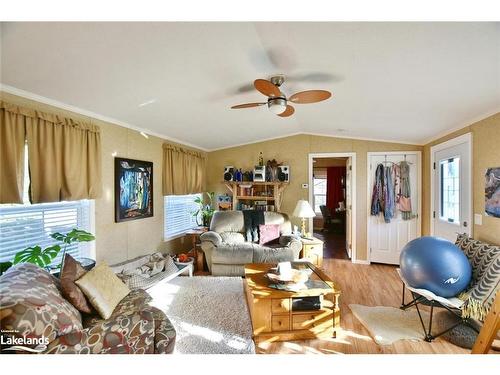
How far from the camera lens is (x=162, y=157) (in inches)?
163

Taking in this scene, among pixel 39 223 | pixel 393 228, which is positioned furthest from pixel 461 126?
pixel 39 223

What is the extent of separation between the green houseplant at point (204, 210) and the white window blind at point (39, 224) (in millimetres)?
2217

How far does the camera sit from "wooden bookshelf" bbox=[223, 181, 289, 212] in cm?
509

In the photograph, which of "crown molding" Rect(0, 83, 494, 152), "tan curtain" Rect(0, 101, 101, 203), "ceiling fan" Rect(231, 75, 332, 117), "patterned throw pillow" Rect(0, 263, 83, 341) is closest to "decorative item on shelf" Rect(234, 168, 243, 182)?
"crown molding" Rect(0, 83, 494, 152)

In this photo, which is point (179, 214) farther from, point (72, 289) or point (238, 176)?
point (72, 289)

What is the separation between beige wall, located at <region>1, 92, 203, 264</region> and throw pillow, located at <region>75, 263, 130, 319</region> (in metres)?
1.15

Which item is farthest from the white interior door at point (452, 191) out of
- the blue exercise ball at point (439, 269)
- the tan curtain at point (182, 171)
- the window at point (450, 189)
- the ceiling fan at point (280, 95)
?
the tan curtain at point (182, 171)

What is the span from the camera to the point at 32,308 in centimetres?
121

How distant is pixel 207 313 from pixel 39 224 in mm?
1893

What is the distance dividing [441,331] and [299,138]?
3.77 metres

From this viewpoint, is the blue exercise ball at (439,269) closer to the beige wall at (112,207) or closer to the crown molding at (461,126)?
the crown molding at (461,126)

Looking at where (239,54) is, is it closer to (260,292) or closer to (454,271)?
(260,292)

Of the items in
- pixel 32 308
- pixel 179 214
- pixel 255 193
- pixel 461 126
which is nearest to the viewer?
pixel 32 308
